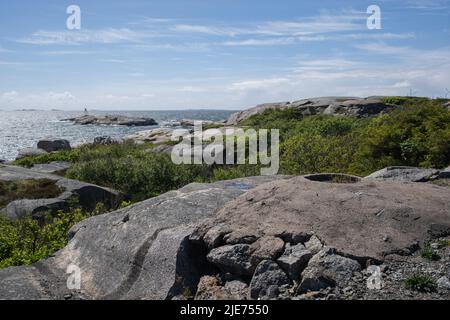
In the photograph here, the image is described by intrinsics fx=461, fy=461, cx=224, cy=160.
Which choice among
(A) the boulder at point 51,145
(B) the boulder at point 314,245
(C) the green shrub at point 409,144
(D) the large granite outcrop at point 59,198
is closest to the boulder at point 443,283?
(B) the boulder at point 314,245

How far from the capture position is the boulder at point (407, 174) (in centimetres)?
1033

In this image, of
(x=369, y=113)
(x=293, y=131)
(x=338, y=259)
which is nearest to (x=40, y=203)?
(x=338, y=259)

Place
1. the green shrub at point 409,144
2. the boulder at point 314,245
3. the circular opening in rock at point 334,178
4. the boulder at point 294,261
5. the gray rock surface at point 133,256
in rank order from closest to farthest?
the boulder at point 294,261 < the boulder at point 314,245 < the gray rock surface at point 133,256 < the circular opening in rock at point 334,178 < the green shrub at point 409,144

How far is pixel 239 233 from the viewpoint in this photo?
7.07 meters

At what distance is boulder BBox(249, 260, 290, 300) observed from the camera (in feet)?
20.1

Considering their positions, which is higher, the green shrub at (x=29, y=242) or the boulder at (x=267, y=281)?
the boulder at (x=267, y=281)

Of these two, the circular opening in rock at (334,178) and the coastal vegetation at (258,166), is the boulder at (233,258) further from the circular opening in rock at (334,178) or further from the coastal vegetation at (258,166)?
the coastal vegetation at (258,166)

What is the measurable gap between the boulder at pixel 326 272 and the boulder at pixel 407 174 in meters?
4.59

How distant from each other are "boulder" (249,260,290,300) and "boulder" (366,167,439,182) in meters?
4.90

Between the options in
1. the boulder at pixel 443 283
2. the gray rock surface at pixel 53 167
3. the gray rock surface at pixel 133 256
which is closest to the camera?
the boulder at pixel 443 283

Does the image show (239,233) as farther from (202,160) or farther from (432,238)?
(202,160)

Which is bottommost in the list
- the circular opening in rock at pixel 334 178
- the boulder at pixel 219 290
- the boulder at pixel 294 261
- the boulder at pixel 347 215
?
the boulder at pixel 219 290

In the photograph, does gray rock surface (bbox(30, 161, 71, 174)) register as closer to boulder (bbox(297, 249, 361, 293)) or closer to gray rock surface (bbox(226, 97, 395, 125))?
boulder (bbox(297, 249, 361, 293))

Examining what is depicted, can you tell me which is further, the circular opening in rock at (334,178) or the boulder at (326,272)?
the circular opening in rock at (334,178)
